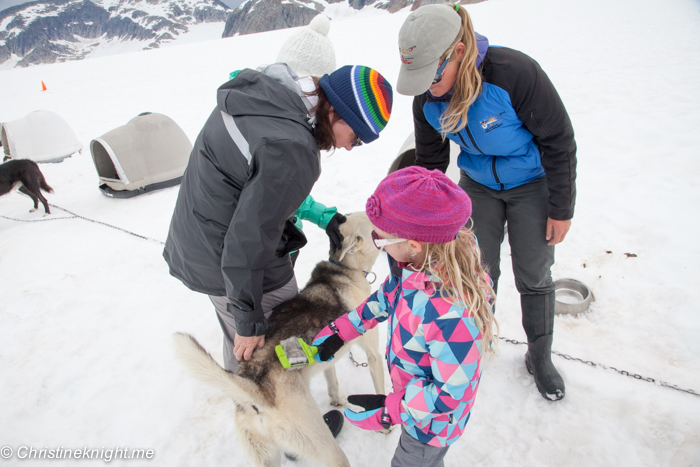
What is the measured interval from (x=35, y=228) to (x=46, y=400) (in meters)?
4.26

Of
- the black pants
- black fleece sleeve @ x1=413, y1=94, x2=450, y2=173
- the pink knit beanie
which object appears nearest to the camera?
the pink knit beanie

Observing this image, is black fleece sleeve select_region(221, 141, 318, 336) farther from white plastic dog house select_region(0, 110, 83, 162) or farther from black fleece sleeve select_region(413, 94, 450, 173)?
white plastic dog house select_region(0, 110, 83, 162)

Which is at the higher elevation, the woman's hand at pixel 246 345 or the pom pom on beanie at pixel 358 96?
the pom pom on beanie at pixel 358 96

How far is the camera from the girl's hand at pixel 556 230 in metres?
2.08

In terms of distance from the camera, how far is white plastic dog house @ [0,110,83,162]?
922 cm

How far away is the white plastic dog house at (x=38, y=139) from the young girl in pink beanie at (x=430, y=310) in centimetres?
1147

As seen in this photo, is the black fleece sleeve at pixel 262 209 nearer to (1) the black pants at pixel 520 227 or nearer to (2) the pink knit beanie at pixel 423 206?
(2) the pink knit beanie at pixel 423 206

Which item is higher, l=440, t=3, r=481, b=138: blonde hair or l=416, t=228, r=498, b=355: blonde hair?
l=440, t=3, r=481, b=138: blonde hair

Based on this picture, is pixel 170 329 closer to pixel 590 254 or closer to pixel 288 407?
pixel 288 407

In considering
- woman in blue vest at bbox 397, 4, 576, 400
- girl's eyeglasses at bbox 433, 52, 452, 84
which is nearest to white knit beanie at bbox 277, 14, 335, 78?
woman in blue vest at bbox 397, 4, 576, 400

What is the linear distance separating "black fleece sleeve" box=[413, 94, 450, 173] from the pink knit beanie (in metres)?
1.02

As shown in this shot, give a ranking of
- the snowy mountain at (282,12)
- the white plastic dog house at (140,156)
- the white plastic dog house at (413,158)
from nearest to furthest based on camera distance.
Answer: the white plastic dog house at (413,158) → the white plastic dog house at (140,156) → the snowy mountain at (282,12)

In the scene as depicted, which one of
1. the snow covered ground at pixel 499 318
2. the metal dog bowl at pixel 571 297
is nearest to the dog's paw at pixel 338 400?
the snow covered ground at pixel 499 318

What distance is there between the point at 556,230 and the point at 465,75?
110cm
